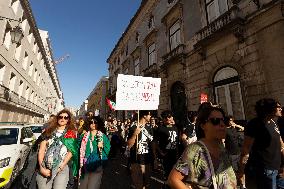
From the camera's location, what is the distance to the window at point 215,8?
11.4 meters

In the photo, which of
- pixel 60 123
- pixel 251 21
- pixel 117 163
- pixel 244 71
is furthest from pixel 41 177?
pixel 251 21

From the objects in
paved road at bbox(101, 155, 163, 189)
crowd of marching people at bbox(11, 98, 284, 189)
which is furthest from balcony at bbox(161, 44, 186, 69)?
crowd of marching people at bbox(11, 98, 284, 189)

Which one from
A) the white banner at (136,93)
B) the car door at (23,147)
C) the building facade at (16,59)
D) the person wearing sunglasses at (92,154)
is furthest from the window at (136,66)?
the person wearing sunglasses at (92,154)

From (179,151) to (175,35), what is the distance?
39.9 ft

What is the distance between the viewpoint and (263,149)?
3.31 metres

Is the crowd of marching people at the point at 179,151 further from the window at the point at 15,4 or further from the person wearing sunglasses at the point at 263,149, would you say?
the window at the point at 15,4

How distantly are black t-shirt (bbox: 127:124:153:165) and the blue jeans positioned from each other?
236 centimetres

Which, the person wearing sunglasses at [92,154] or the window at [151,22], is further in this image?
the window at [151,22]

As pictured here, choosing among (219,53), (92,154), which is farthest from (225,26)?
(92,154)

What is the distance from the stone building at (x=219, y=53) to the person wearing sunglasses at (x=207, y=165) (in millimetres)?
7531

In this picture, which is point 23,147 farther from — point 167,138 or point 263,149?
point 263,149

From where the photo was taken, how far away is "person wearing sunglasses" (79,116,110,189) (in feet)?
13.1

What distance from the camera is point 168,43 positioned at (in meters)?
16.6

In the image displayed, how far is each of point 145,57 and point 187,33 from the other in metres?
7.68
